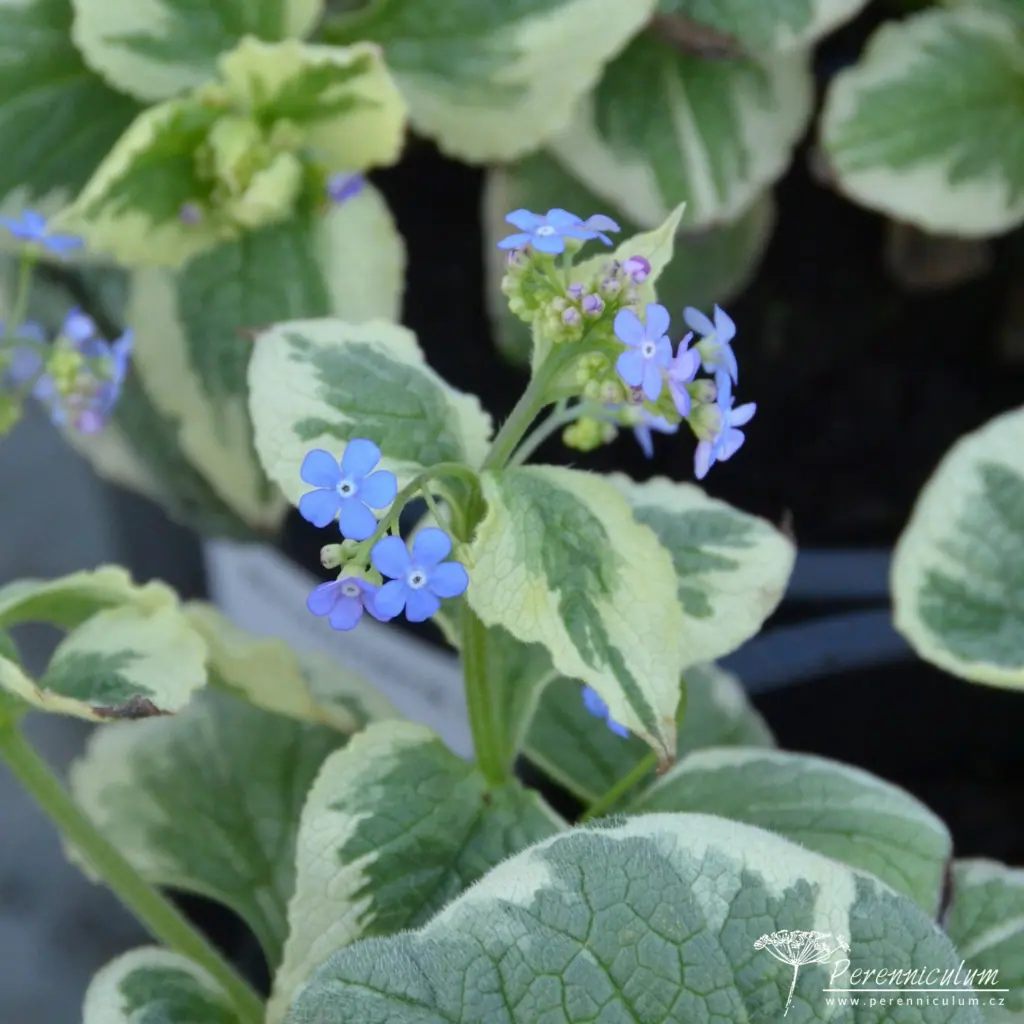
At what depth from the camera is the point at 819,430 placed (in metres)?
0.97

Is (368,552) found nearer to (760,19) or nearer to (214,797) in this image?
(214,797)

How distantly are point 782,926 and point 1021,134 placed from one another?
590mm

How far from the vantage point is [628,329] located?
14.4 inches

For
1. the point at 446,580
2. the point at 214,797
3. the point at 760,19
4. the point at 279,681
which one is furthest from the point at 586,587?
the point at 760,19

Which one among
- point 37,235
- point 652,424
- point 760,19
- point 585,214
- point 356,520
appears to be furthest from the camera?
point 585,214

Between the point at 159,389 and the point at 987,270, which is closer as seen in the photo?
the point at 159,389

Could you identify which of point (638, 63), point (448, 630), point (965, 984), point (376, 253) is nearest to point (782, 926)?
point (965, 984)

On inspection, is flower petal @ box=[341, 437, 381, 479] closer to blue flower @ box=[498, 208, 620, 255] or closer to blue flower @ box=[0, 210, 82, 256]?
blue flower @ box=[498, 208, 620, 255]

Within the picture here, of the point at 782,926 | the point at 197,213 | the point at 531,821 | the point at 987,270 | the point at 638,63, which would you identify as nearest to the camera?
the point at 782,926

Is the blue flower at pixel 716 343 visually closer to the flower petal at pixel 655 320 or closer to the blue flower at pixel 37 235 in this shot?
the flower petal at pixel 655 320

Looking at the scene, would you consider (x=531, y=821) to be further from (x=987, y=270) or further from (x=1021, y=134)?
(x=987, y=270)

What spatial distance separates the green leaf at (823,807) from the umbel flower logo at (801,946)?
0.37ft

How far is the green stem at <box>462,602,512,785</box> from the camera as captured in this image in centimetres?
45

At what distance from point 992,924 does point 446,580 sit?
0.30 meters
